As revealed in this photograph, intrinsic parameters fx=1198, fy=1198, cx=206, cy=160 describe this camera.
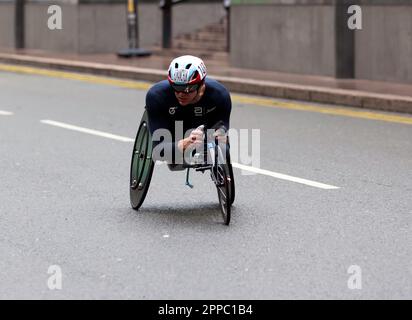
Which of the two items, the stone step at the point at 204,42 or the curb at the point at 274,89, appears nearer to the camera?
the curb at the point at 274,89

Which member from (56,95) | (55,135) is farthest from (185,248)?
(56,95)

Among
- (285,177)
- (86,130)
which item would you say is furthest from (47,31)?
(285,177)

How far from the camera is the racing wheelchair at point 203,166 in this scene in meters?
8.15

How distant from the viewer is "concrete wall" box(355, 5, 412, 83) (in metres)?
16.6

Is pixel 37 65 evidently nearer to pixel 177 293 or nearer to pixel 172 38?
pixel 172 38

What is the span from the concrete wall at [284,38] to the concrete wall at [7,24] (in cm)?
739

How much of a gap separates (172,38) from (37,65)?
3.72 meters

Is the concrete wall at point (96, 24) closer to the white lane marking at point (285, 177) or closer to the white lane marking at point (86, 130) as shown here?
the white lane marking at point (86, 130)

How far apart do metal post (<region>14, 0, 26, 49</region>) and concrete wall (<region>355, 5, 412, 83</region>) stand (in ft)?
32.5

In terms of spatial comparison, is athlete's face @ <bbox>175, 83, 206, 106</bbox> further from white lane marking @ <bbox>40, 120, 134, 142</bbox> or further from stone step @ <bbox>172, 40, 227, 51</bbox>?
stone step @ <bbox>172, 40, 227, 51</bbox>

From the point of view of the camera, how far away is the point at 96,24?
24422 millimetres

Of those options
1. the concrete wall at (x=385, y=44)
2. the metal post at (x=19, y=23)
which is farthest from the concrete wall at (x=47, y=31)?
the concrete wall at (x=385, y=44)

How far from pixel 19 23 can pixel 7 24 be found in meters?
1.09

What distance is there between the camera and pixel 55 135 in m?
12.8
